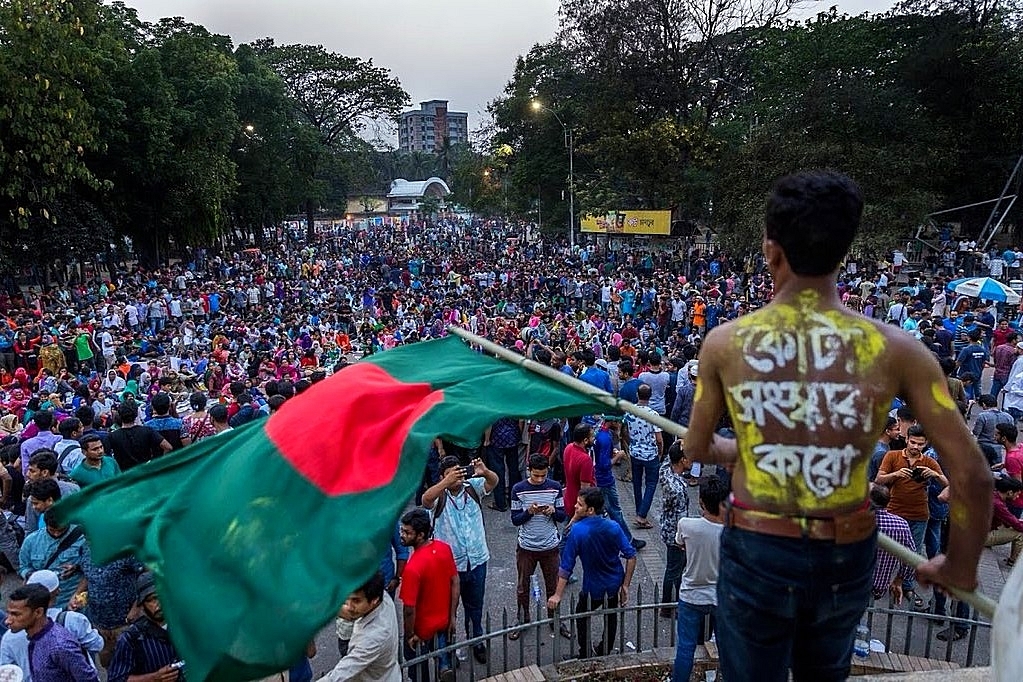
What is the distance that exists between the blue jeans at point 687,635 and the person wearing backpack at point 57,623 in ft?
10.9

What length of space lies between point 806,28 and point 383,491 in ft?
99.9

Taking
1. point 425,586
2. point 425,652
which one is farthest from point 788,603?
point 425,652

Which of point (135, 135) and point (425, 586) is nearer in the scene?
point (425, 586)

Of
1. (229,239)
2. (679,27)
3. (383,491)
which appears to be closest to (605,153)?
(679,27)

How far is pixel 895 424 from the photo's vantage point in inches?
295

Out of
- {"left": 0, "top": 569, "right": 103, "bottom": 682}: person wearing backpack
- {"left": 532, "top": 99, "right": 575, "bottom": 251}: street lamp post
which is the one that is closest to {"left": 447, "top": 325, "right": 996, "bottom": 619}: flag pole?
{"left": 0, "top": 569, "right": 103, "bottom": 682}: person wearing backpack

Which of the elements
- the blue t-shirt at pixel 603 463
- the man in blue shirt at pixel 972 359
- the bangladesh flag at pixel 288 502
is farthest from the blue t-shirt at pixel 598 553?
the man in blue shirt at pixel 972 359

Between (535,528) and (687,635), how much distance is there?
1.61 m

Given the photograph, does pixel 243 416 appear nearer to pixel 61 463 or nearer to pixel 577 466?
pixel 61 463

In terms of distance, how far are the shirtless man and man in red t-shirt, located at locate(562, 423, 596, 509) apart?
4.72 m

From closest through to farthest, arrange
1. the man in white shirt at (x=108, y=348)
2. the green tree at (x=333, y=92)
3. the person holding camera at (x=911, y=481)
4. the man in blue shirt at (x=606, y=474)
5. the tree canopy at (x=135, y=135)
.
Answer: the person holding camera at (x=911, y=481) < the man in blue shirt at (x=606, y=474) < the man in white shirt at (x=108, y=348) < the tree canopy at (x=135, y=135) < the green tree at (x=333, y=92)

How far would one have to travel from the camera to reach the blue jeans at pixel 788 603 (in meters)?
2.19

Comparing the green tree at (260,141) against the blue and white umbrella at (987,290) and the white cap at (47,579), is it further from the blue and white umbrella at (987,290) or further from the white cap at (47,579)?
the white cap at (47,579)

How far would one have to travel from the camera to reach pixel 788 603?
221 cm
